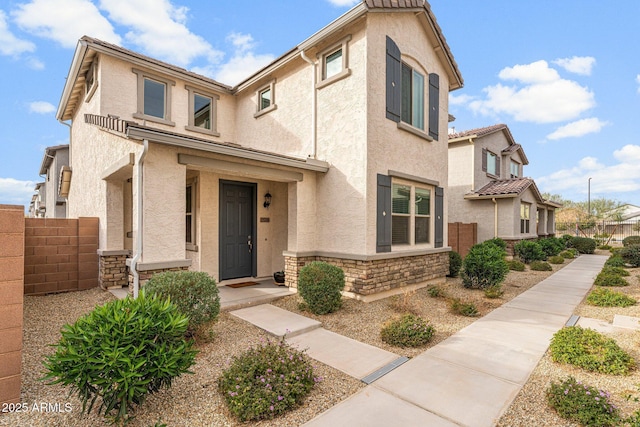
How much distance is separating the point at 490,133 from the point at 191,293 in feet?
59.2

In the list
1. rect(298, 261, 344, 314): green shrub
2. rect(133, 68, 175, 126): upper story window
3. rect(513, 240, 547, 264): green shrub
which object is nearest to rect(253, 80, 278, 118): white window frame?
rect(133, 68, 175, 126): upper story window

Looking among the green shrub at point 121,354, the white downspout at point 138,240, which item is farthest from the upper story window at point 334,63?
the green shrub at point 121,354

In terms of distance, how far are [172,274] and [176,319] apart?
77.3 inches

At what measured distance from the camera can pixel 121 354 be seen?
2.60 m

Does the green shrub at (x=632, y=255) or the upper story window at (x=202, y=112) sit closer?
the upper story window at (x=202, y=112)

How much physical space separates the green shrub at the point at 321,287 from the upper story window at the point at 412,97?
488 cm

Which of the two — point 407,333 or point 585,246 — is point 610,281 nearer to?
point 407,333

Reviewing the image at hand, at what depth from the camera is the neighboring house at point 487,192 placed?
1529 cm

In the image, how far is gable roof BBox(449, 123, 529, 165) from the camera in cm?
1628

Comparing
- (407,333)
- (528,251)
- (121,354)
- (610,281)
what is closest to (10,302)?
(121,354)

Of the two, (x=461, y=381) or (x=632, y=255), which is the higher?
(x=632, y=255)

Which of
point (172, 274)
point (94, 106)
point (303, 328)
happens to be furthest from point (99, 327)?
point (94, 106)

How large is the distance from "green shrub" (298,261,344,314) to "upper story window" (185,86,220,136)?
7156 millimetres

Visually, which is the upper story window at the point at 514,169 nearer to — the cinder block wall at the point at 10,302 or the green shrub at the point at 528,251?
the green shrub at the point at 528,251
